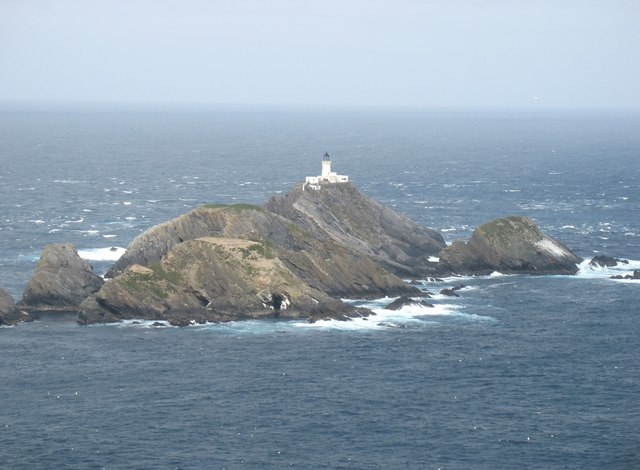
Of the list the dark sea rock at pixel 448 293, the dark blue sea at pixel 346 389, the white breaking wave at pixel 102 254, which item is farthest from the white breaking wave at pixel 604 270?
the white breaking wave at pixel 102 254

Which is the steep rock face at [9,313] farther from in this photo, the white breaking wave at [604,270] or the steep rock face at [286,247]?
the white breaking wave at [604,270]

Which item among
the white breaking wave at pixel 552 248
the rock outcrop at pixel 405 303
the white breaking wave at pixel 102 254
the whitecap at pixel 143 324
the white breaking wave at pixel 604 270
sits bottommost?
the whitecap at pixel 143 324

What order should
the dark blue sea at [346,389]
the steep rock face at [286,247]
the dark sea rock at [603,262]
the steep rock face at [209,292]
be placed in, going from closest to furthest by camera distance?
the dark blue sea at [346,389] → the steep rock face at [209,292] → the steep rock face at [286,247] → the dark sea rock at [603,262]

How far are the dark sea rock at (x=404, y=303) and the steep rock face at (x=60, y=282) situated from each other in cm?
3505

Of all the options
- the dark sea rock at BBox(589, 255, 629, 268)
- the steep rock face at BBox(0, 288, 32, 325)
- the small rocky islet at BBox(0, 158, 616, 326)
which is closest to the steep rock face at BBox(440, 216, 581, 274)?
the small rocky islet at BBox(0, 158, 616, 326)

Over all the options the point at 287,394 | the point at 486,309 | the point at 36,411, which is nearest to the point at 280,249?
the point at 486,309

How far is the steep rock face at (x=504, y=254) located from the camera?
6398 inches

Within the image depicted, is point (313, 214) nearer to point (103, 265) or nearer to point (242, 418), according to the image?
point (103, 265)

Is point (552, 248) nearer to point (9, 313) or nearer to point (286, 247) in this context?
point (286, 247)

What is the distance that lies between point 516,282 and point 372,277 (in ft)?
68.0

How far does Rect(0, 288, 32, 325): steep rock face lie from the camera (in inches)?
5251

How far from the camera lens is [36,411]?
10312 cm

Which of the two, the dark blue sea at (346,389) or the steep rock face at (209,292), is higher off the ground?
the steep rock face at (209,292)

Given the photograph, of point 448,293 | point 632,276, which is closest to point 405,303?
point 448,293
